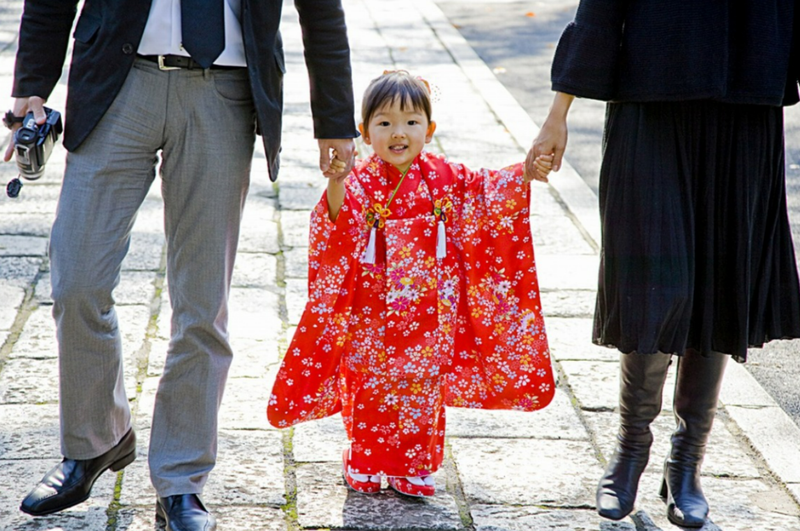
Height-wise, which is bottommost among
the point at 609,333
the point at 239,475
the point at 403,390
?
the point at 239,475

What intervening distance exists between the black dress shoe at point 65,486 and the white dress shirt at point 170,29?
1062 mm

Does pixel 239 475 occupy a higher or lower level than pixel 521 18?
lower

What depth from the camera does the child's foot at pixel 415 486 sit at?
2.88m

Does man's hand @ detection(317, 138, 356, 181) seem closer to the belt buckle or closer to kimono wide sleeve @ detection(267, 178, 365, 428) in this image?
kimono wide sleeve @ detection(267, 178, 365, 428)

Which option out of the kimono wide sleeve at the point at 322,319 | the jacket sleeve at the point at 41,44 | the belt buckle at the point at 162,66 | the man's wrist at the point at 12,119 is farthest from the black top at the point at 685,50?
the man's wrist at the point at 12,119

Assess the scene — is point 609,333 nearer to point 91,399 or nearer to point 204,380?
point 204,380

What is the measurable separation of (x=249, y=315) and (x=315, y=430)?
972 millimetres

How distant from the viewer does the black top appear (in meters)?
2.53

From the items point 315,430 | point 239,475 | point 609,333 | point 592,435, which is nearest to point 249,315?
point 315,430

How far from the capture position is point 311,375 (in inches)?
113

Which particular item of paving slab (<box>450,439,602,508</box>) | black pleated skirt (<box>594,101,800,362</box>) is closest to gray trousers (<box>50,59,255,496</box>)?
paving slab (<box>450,439,602,508</box>)

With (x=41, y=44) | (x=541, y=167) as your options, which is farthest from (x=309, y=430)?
(x=41, y=44)

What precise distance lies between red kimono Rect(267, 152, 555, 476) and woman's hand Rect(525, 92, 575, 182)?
0.39ft

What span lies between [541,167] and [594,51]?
1.06 ft
